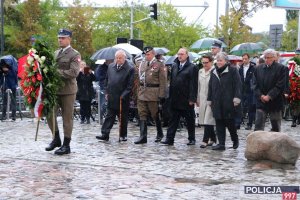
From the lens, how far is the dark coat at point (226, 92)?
10.6 m

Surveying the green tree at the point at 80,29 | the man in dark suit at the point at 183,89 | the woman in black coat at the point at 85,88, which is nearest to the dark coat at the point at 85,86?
the woman in black coat at the point at 85,88

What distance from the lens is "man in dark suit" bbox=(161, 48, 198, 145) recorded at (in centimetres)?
1119

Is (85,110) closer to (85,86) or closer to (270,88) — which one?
(85,86)

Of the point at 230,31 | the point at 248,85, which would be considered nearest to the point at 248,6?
the point at 230,31

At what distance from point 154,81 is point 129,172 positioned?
3.54m

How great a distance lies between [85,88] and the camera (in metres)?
16.3

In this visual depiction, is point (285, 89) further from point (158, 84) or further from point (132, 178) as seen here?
point (132, 178)

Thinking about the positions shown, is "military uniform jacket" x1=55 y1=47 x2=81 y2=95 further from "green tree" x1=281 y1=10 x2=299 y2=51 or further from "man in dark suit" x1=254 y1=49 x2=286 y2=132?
"green tree" x1=281 y1=10 x2=299 y2=51

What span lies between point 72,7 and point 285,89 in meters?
38.4

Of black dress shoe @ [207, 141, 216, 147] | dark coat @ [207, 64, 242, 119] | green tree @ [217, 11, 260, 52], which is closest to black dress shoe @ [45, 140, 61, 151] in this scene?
dark coat @ [207, 64, 242, 119]

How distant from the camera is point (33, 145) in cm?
1127

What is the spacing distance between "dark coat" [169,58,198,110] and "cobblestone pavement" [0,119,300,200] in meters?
0.86

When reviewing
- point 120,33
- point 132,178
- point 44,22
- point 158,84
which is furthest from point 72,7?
point 132,178

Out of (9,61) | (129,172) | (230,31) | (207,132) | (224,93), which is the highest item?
(230,31)
